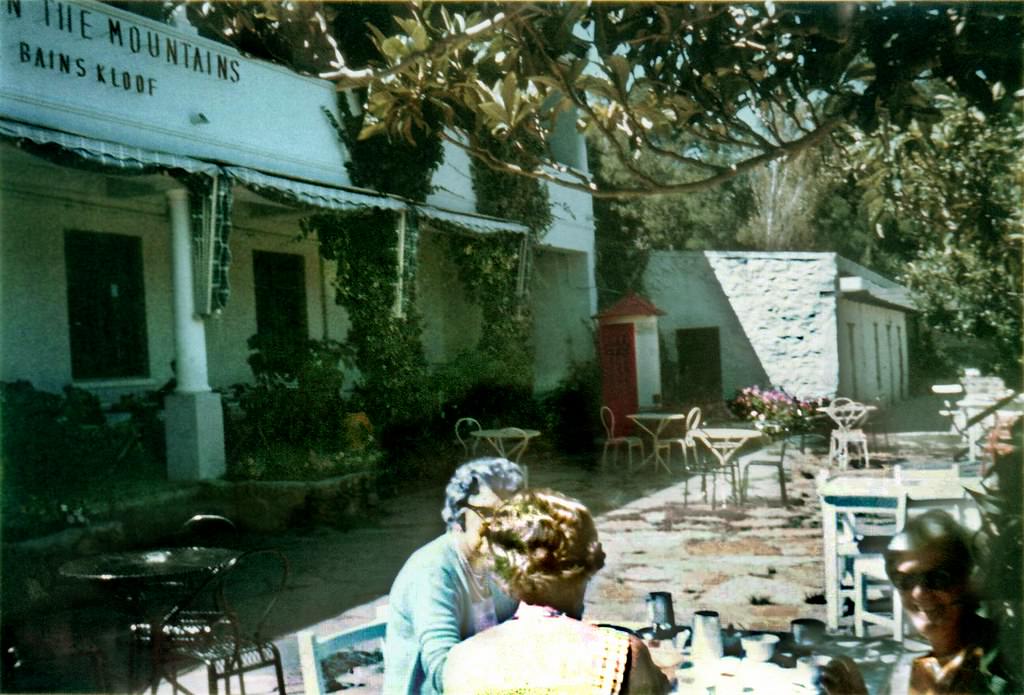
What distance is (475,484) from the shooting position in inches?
106

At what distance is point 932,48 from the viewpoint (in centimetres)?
229

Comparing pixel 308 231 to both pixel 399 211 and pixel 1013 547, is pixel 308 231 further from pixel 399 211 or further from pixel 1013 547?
pixel 1013 547

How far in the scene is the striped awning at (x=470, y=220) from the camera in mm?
3459

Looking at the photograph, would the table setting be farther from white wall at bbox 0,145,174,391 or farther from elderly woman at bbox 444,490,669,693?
white wall at bbox 0,145,174,391

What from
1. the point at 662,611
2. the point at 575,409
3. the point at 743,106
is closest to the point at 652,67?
the point at 743,106

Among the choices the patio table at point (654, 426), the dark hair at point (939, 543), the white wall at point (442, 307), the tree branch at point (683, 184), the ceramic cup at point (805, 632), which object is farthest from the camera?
the white wall at point (442, 307)

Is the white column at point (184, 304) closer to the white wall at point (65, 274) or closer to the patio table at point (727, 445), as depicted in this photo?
the white wall at point (65, 274)

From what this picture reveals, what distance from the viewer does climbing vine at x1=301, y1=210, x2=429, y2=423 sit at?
11.3 ft

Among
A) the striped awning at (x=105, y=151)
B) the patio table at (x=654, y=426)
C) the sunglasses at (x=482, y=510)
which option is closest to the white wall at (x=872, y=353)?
the patio table at (x=654, y=426)

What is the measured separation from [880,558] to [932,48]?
1.68m

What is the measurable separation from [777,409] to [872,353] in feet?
1.21

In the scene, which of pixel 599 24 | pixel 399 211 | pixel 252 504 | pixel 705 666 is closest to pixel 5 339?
pixel 252 504

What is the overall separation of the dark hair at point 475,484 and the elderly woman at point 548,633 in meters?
0.67

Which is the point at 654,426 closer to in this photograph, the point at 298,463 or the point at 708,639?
the point at 708,639
